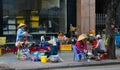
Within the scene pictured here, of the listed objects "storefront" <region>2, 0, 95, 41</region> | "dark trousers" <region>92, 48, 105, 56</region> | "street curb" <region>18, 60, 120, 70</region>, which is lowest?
"street curb" <region>18, 60, 120, 70</region>

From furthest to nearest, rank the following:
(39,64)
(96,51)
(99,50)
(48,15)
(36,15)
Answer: (48,15) → (36,15) → (99,50) → (96,51) → (39,64)

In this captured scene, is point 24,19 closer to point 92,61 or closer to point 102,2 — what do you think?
point 102,2

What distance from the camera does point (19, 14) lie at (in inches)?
1181

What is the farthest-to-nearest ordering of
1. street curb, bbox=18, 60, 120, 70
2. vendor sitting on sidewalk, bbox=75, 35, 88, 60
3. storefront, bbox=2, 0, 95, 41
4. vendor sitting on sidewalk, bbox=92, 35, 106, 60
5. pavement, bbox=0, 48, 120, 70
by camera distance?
storefront, bbox=2, 0, 95, 41 < vendor sitting on sidewalk, bbox=92, 35, 106, 60 < vendor sitting on sidewalk, bbox=75, 35, 88, 60 < street curb, bbox=18, 60, 120, 70 < pavement, bbox=0, 48, 120, 70

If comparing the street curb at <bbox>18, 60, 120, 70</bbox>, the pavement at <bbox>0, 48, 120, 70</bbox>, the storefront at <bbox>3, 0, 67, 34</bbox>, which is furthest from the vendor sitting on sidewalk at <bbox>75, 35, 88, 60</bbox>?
the storefront at <bbox>3, 0, 67, 34</bbox>

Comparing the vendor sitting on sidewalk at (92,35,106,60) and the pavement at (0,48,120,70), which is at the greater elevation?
the vendor sitting on sidewalk at (92,35,106,60)

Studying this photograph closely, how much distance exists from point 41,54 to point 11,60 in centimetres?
167

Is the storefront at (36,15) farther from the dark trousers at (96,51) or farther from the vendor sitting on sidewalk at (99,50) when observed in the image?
the dark trousers at (96,51)

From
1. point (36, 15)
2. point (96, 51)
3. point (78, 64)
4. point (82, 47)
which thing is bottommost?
point (78, 64)

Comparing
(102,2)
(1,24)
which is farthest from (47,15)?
(102,2)

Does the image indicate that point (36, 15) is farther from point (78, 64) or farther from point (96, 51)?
point (78, 64)

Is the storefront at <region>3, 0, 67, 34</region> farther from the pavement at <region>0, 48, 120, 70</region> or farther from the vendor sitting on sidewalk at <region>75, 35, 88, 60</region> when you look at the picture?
the vendor sitting on sidewalk at <region>75, 35, 88, 60</region>

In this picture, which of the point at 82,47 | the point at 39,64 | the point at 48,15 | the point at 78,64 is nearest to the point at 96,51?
the point at 82,47

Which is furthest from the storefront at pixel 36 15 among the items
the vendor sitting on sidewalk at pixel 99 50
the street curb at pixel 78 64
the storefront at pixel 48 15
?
the street curb at pixel 78 64
